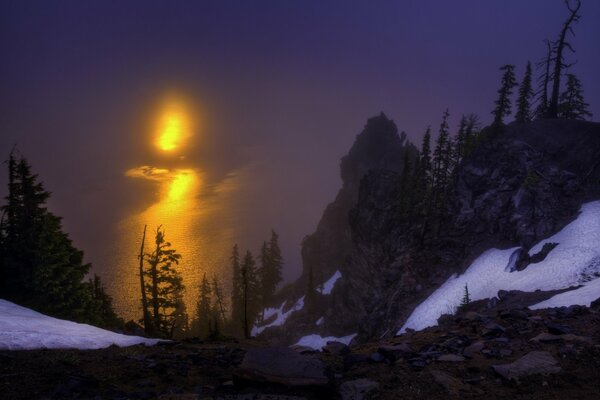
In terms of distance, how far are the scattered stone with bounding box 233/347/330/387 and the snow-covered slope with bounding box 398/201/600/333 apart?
13351 mm

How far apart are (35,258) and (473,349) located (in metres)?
28.8

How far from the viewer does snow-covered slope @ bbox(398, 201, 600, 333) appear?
1922 cm

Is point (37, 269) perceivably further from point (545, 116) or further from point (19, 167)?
point (545, 116)

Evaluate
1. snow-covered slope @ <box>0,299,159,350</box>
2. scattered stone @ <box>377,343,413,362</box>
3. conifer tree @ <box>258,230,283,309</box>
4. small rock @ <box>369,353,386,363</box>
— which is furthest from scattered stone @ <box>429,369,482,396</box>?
conifer tree @ <box>258,230,283,309</box>

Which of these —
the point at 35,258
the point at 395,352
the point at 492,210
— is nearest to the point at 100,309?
the point at 35,258

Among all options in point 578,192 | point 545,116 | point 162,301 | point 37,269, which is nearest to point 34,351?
point 37,269

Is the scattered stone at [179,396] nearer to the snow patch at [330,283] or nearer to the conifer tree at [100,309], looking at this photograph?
the conifer tree at [100,309]

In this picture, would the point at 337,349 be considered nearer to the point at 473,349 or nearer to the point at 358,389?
the point at 358,389

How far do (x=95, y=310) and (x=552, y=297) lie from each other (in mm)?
32335

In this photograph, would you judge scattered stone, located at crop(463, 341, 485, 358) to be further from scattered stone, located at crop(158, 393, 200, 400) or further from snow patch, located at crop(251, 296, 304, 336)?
snow patch, located at crop(251, 296, 304, 336)

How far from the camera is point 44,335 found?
1219 centimetres

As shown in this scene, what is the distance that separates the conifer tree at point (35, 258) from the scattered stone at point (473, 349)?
2704cm

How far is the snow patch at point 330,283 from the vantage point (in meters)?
81.4

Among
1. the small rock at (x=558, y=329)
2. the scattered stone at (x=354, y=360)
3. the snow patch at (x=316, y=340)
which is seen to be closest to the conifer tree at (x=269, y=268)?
the snow patch at (x=316, y=340)
